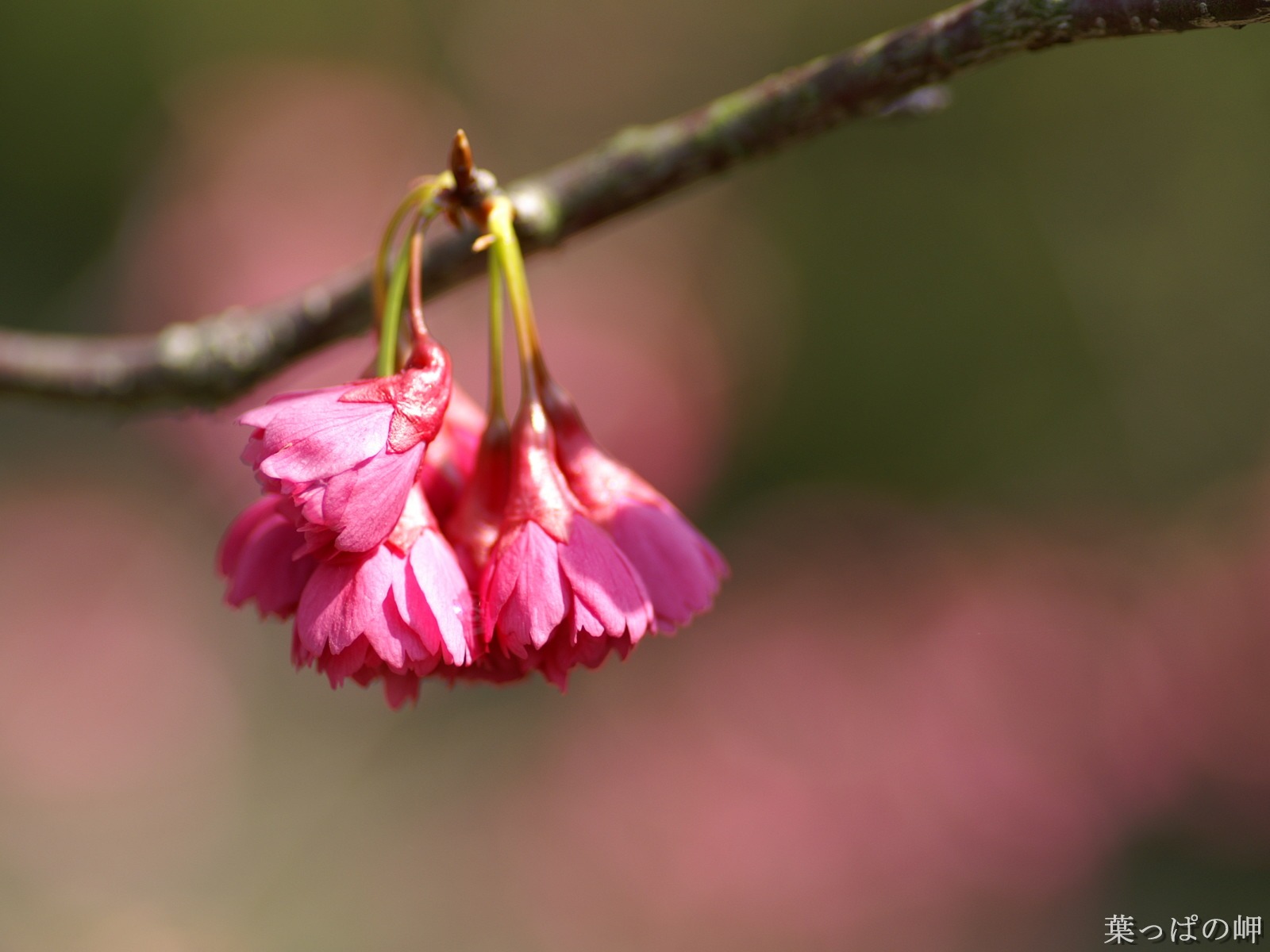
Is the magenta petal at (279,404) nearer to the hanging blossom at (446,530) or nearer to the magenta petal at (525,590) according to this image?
the hanging blossom at (446,530)

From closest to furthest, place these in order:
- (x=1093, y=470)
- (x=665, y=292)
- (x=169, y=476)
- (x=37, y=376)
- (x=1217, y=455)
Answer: (x=37, y=376), (x=1217, y=455), (x=1093, y=470), (x=169, y=476), (x=665, y=292)

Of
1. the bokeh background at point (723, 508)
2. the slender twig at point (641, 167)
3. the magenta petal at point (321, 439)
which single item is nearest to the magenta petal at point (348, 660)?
the magenta petal at point (321, 439)

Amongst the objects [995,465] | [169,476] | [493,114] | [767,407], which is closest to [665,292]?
[767,407]

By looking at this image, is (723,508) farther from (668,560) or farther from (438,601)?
(438,601)

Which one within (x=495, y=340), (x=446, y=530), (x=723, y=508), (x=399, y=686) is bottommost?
(x=399, y=686)

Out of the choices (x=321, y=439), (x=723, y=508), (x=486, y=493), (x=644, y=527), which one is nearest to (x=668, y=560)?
(x=644, y=527)

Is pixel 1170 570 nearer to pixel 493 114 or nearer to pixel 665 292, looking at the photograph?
pixel 665 292
